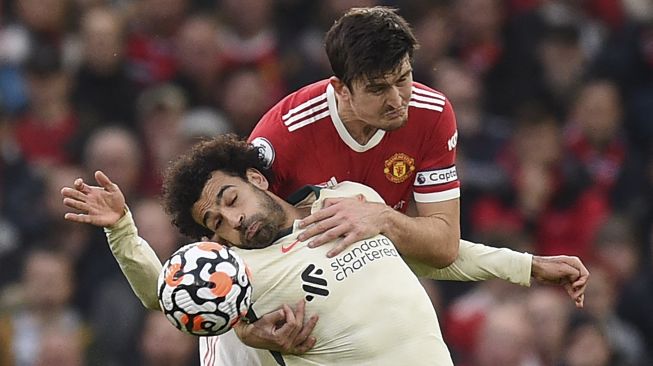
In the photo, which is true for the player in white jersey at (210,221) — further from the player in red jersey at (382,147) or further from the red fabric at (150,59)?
the red fabric at (150,59)

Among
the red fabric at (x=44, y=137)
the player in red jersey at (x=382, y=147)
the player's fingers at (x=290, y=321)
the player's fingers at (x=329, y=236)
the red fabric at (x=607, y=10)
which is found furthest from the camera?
the red fabric at (x=607, y=10)

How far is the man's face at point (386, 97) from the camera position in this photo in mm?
6496

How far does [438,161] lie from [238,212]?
102 centimetres

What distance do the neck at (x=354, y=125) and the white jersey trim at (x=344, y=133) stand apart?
0.5 inches

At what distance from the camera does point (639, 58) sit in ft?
38.6

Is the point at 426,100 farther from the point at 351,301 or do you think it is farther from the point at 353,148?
the point at 351,301

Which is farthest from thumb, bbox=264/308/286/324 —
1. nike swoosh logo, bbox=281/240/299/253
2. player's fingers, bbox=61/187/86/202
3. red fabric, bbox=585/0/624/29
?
red fabric, bbox=585/0/624/29

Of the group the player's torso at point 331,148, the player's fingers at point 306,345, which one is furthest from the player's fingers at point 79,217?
the player's fingers at point 306,345

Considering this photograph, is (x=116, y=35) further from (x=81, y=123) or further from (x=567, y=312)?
(x=567, y=312)

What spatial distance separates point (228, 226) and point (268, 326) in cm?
45

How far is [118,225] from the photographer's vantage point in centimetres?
648

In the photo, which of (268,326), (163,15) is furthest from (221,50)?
(268,326)

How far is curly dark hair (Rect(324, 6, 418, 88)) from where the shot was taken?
6461 mm

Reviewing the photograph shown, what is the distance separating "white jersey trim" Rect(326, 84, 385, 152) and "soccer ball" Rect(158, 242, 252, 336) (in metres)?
1.05
